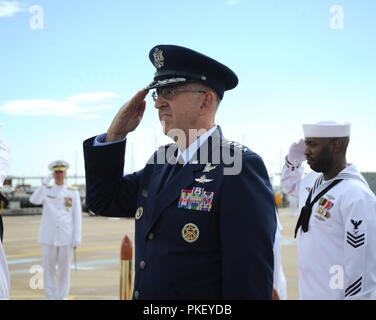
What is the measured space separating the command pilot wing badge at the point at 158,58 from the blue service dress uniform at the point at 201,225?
1.39 feet

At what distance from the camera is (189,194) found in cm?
253

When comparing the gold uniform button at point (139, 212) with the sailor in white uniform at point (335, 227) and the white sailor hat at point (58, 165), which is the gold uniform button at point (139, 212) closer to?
the sailor in white uniform at point (335, 227)

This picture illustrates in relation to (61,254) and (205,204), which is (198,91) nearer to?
(205,204)

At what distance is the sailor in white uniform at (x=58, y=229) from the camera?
8688 mm

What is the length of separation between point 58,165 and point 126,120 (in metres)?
7.05

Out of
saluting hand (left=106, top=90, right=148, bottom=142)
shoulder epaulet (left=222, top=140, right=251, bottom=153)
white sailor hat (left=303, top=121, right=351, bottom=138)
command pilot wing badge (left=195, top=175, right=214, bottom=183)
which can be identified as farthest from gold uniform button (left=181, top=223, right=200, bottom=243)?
white sailor hat (left=303, top=121, right=351, bottom=138)

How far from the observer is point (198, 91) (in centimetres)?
269

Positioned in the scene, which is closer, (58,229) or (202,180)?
(202,180)

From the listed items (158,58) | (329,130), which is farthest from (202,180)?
(329,130)

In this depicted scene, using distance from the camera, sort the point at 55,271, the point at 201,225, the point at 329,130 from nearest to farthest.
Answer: the point at 201,225, the point at 329,130, the point at 55,271

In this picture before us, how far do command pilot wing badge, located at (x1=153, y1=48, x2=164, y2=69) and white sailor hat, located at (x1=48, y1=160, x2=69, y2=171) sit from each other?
22.5ft

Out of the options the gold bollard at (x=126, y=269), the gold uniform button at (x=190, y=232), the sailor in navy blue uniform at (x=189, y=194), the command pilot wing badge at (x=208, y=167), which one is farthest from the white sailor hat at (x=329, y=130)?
the gold bollard at (x=126, y=269)

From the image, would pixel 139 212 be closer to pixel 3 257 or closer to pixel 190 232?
pixel 190 232
